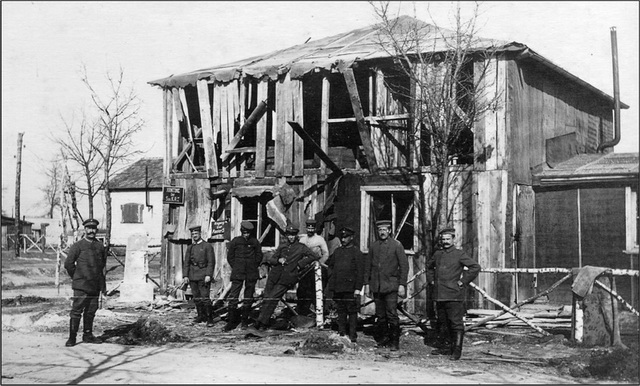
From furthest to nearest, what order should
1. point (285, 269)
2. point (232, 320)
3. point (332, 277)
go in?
point (232, 320) < point (285, 269) < point (332, 277)

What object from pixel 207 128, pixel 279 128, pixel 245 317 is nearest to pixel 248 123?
pixel 279 128

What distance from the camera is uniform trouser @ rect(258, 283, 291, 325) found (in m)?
12.6

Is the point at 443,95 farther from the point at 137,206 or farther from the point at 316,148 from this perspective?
the point at 137,206

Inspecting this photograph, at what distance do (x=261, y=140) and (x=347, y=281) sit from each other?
20.0 ft

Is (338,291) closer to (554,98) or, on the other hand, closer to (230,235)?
(230,235)

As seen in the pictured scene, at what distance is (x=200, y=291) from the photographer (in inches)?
549

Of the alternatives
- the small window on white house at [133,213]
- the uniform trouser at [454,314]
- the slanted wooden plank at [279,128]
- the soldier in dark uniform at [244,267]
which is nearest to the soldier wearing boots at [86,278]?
the soldier in dark uniform at [244,267]

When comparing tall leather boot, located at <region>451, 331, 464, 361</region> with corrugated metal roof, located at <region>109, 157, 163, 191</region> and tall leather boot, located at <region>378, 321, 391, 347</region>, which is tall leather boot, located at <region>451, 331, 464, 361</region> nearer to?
tall leather boot, located at <region>378, 321, 391, 347</region>

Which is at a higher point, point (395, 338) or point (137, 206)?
point (137, 206)

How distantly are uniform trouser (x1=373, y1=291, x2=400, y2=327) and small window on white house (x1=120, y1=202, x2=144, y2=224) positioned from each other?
102 feet

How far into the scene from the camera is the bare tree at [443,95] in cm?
1273

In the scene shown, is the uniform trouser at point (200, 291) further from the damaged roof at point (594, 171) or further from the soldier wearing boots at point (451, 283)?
the damaged roof at point (594, 171)

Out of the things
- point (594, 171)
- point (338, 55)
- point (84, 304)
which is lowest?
point (84, 304)

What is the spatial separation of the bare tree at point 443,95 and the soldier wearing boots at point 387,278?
2.12 meters
